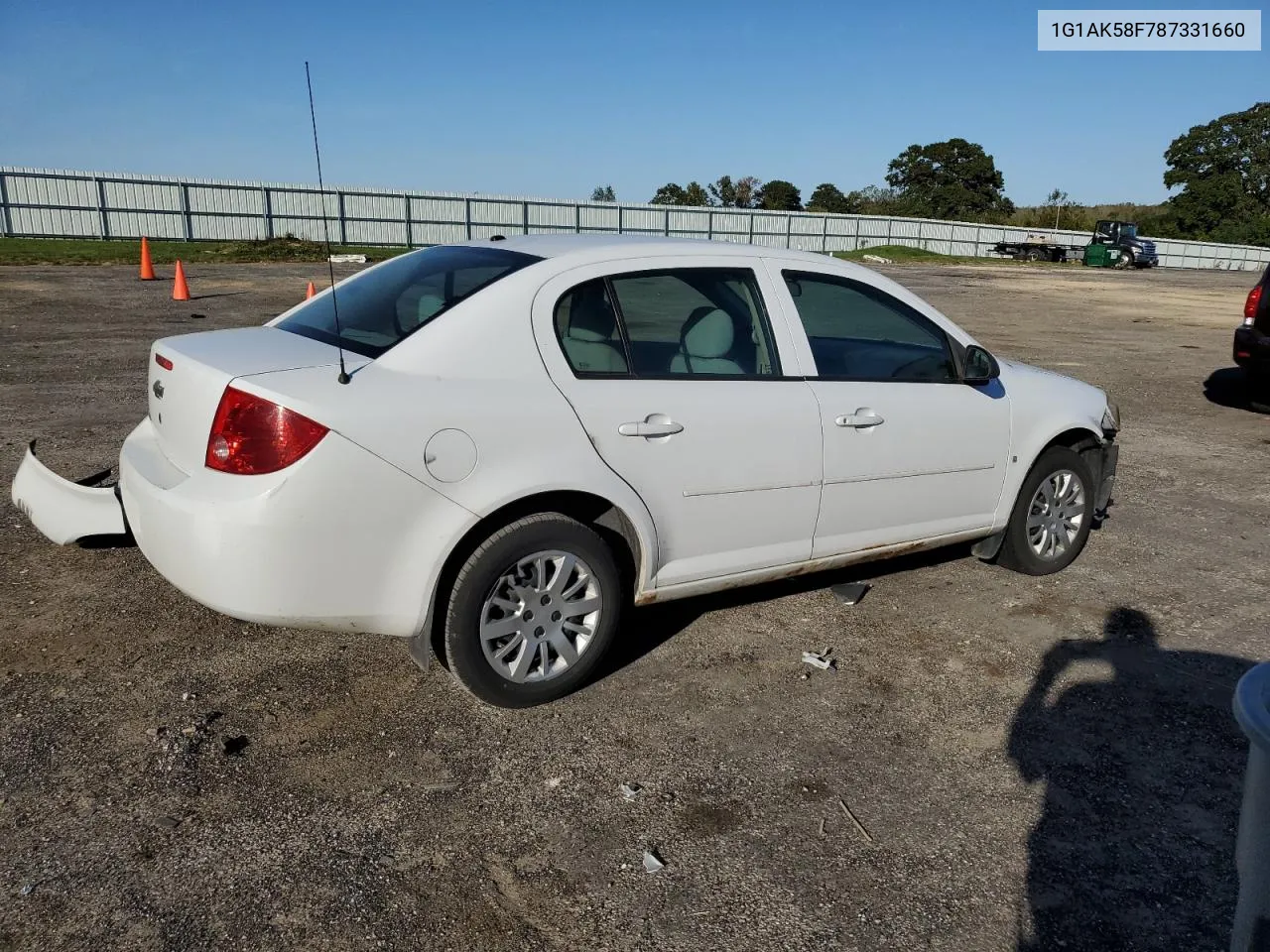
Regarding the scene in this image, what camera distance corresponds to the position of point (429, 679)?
388cm

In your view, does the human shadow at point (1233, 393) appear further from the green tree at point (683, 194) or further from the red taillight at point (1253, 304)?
the green tree at point (683, 194)

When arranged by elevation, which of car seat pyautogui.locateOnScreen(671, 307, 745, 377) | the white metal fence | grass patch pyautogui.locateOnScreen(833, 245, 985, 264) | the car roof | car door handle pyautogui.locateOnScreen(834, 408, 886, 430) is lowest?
car door handle pyautogui.locateOnScreen(834, 408, 886, 430)

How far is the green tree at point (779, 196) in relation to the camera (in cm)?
8425

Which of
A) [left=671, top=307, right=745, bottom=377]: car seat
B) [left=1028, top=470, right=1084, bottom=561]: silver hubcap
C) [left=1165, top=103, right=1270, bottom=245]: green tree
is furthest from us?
[left=1165, top=103, right=1270, bottom=245]: green tree

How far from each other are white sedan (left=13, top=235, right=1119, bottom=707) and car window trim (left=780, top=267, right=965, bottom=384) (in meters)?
0.01

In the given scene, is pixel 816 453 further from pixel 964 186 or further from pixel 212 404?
pixel 964 186

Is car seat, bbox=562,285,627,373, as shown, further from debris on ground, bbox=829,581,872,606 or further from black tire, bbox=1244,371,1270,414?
black tire, bbox=1244,371,1270,414

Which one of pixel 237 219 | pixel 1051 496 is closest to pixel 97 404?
pixel 1051 496

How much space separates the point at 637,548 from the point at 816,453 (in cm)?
88

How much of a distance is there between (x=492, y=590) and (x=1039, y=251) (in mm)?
57096

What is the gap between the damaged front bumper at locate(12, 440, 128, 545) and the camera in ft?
13.0

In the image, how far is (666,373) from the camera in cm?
383

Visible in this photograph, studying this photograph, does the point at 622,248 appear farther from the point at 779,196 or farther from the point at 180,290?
the point at 779,196

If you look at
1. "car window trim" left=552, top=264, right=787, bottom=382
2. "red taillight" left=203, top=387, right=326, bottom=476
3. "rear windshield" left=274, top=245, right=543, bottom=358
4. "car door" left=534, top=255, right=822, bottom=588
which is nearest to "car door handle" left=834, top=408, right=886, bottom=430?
"car door" left=534, top=255, right=822, bottom=588
